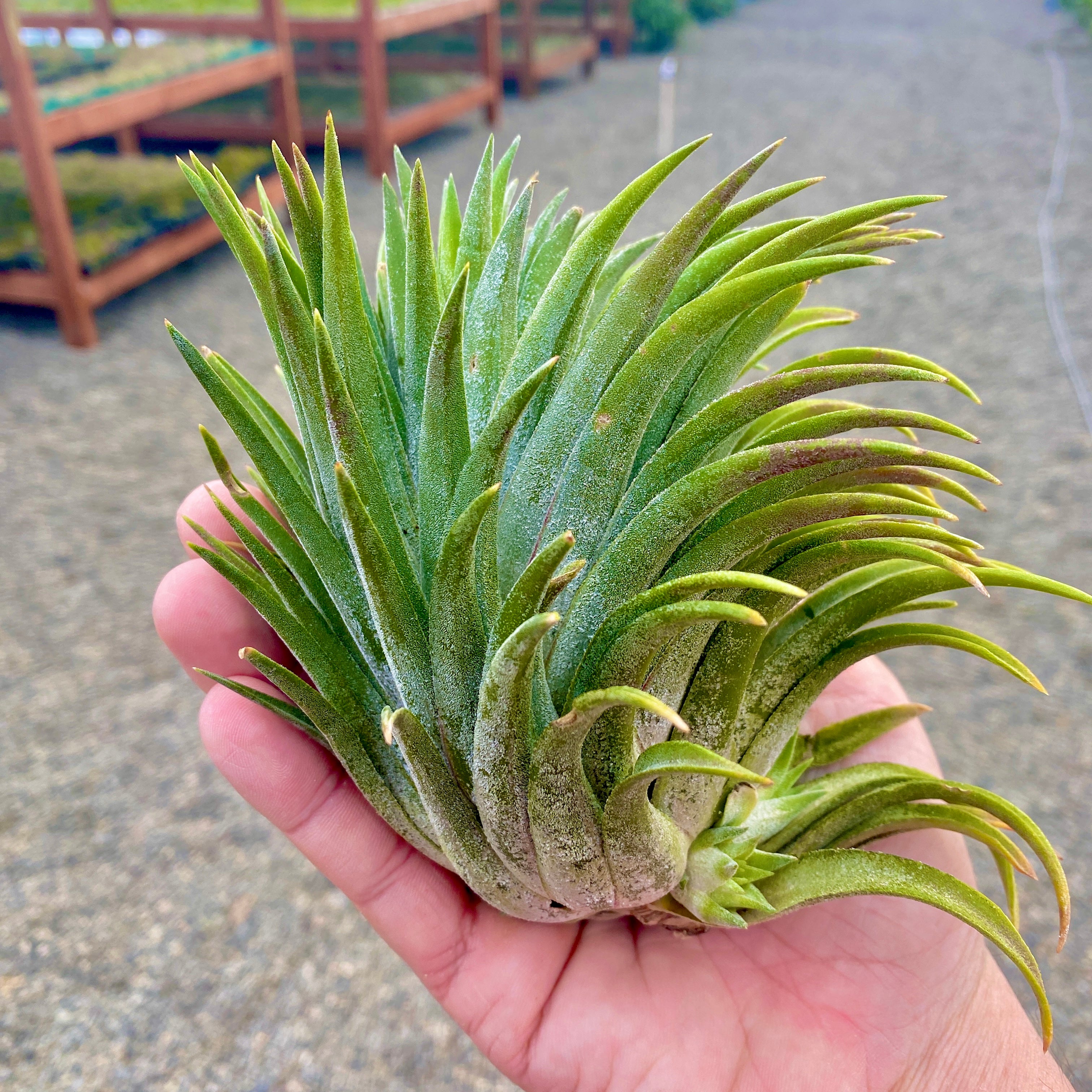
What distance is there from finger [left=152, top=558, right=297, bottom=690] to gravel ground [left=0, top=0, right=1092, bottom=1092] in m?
0.69

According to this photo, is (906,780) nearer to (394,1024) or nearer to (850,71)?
(394,1024)

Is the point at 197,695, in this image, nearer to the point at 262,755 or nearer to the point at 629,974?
the point at 262,755

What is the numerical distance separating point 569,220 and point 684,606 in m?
0.40

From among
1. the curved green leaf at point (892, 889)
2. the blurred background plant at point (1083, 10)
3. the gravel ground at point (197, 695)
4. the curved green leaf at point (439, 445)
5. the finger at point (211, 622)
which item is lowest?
the gravel ground at point (197, 695)

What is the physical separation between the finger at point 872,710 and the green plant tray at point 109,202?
2250 millimetres

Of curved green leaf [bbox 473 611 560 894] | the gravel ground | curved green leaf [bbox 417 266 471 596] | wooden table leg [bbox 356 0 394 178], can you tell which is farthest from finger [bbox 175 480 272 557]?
wooden table leg [bbox 356 0 394 178]

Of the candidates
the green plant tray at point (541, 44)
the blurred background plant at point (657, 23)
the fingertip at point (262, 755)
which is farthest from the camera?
the blurred background plant at point (657, 23)

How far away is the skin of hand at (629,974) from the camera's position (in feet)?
2.69

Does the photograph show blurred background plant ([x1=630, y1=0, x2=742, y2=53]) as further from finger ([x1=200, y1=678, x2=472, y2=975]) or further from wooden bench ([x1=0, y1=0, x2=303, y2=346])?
finger ([x1=200, y1=678, x2=472, y2=975])

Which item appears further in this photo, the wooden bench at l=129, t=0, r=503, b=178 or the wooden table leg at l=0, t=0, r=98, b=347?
the wooden bench at l=129, t=0, r=503, b=178

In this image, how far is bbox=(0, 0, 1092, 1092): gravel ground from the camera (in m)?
1.29

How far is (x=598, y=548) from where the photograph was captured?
68 cm

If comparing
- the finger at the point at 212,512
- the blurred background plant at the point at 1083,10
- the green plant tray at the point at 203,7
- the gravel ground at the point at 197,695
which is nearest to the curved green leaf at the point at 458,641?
the finger at the point at 212,512

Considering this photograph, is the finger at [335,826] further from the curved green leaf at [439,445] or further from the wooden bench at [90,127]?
the wooden bench at [90,127]
